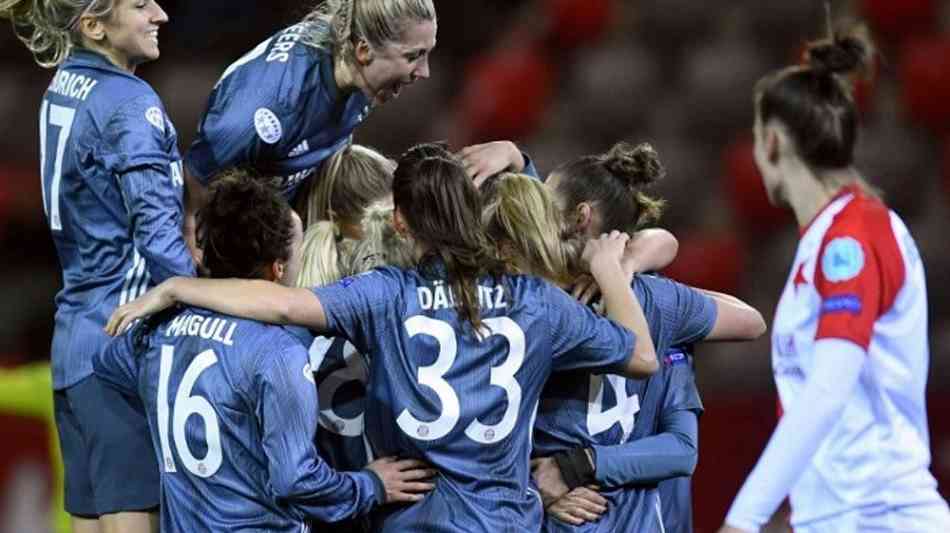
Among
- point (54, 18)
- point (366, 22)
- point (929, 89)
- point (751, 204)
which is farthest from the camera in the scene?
point (929, 89)

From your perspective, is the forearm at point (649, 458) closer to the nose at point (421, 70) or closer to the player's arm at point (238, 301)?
the player's arm at point (238, 301)

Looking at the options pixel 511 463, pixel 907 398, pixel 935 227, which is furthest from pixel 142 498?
pixel 935 227

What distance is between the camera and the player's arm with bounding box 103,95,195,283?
3.34 metres

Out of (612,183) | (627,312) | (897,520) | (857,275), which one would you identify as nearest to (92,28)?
(612,183)

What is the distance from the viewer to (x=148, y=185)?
3.36 metres

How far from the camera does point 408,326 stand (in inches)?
125


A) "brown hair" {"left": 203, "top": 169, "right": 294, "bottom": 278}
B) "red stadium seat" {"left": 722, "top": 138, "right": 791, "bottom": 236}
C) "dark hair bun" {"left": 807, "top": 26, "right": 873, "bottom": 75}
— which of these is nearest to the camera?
"dark hair bun" {"left": 807, "top": 26, "right": 873, "bottom": 75}

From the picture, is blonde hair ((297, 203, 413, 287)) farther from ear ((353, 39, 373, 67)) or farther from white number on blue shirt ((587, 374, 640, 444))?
white number on blue shirt ((587, 374, 640, 444))

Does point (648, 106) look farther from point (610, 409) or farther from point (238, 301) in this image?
point (238, 301)

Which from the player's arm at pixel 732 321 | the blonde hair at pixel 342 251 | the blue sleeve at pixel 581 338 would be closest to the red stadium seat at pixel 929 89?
the player's arm at pixel 732 321

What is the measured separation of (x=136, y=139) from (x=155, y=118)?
3.4 inches

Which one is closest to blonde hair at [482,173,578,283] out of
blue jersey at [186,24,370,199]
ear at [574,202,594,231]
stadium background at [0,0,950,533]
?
ear at [574,202,594,231]

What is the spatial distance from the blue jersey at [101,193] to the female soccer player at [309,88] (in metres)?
0.27

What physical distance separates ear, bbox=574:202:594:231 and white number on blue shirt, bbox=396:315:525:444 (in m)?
0.45
